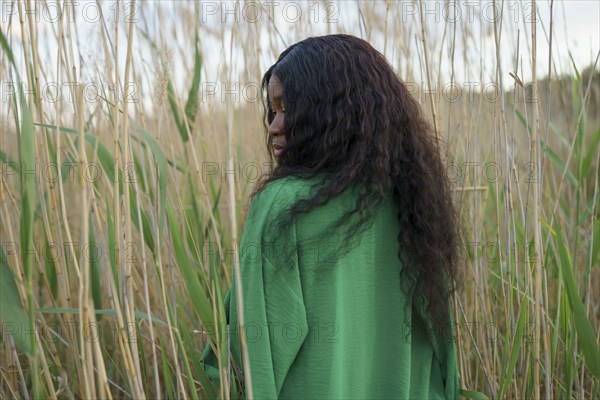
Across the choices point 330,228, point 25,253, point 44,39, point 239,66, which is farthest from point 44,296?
point 330,228

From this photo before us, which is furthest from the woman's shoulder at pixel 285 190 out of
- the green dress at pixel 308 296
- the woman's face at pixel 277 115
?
the woman's face at pixel 277 115

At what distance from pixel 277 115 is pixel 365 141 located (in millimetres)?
153

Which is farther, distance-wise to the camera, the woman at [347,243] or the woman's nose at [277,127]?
the woman's nose at [277,127]

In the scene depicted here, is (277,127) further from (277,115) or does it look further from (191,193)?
(191,193)

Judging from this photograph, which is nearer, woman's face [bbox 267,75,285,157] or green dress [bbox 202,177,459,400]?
green dress [bbox 202,177,459,400]

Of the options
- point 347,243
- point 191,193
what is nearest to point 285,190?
point 347,243

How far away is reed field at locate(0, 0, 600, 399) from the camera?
0.77 meters

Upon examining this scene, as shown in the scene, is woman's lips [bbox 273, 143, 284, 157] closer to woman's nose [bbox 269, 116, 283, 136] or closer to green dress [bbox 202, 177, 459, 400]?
woman's nose [bbox 269, 116, 283, 136]

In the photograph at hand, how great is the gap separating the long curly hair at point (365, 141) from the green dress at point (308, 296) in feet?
0.11

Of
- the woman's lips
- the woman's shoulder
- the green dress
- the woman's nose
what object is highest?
the woman's nose

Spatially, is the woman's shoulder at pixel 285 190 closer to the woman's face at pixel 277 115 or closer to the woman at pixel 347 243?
the woman at pixel 347 243

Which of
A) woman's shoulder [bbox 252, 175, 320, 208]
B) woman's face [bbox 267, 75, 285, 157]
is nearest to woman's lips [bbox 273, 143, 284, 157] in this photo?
woman's face [bbox 267, 75, 285, 157]

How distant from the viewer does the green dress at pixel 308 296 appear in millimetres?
778

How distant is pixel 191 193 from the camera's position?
1.21 meters
